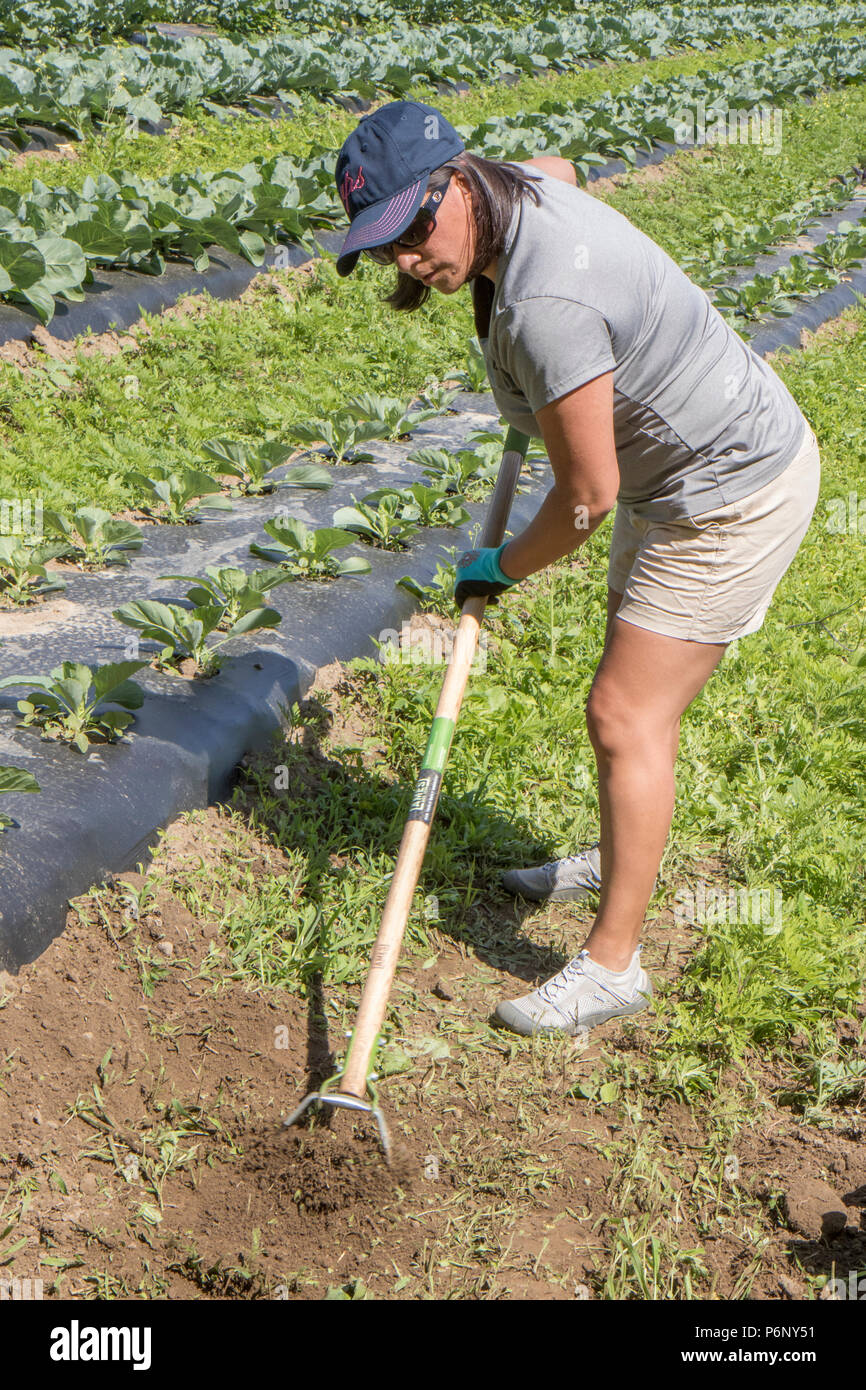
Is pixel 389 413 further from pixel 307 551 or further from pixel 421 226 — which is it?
pixel 421 226

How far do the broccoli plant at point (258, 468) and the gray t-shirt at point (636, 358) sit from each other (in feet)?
7.17

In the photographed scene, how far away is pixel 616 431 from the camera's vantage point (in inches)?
85.2

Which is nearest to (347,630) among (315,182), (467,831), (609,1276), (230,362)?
(467,831)

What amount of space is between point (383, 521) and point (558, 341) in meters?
2.20

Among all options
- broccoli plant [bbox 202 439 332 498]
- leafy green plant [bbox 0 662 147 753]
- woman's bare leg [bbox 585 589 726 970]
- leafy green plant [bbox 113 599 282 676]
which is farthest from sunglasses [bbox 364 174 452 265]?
broccoli plant [bbox 202 439 332 498]

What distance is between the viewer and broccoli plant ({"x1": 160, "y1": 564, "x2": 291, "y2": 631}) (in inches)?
129

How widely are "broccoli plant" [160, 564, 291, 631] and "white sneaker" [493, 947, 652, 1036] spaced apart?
1435 millimetres

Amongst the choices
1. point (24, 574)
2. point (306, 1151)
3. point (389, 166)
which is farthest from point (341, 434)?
point (306, 1151)

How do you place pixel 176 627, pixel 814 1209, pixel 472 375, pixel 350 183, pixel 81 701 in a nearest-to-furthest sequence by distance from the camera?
pixel 350 183 → pixel 814 1209 → pixel 81 701 → pixel 176 627 → pixel 472 375

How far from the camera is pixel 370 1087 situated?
2.18 m

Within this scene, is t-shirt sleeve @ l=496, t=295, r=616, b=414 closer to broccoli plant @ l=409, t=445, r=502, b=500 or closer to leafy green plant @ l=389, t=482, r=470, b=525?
leafy green plant @ l=389, t=482, r=470, b=525

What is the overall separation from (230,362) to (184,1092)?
13.6ft

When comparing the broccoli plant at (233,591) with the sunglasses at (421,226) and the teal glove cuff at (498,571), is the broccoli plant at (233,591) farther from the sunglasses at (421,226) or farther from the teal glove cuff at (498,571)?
the sunglasses at (421,226)

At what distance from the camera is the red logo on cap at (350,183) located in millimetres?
1941
